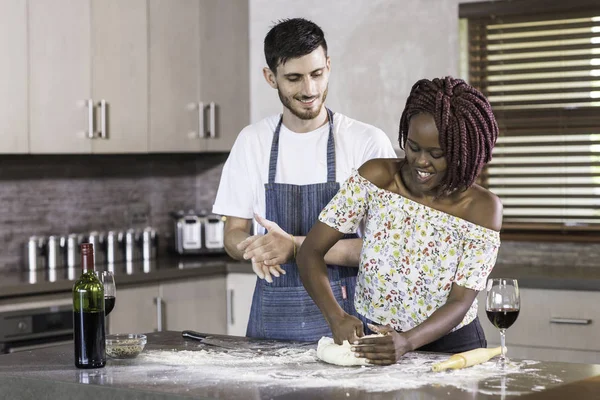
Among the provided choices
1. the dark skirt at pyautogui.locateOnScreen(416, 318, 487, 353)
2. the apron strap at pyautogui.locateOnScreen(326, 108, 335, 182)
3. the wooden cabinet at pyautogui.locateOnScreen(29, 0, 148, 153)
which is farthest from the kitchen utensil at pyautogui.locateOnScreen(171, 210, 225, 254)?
the dark skirt at pyautogui.locateOnScreen(416, 318, 487, 353)

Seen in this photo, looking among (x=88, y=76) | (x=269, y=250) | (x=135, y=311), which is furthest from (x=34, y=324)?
(x=269, y=250)

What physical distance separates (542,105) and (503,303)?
2.39 metres

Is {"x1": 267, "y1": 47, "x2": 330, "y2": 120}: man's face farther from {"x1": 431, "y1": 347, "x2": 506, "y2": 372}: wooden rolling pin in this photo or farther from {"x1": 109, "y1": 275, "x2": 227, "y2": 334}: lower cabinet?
{"x1": 109, "y1": 275, "x2": 227, "y2": 334}: lower cabinet

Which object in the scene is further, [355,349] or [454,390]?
[355,349]

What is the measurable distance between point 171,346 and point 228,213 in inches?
24.4

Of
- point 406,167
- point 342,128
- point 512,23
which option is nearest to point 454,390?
point 406,167

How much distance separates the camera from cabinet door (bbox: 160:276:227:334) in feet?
14.6

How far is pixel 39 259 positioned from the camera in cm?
449

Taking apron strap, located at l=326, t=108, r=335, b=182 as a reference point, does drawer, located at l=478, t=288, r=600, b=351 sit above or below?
below

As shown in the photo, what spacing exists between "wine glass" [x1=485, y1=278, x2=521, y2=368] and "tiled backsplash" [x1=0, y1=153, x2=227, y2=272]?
9.31 ft

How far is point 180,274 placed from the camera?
447 cm

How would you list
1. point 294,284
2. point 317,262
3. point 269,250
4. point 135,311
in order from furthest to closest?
point 135,311 → point 294,284 → point 269,250 → point 317,262

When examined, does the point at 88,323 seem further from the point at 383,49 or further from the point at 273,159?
the point at 383,49

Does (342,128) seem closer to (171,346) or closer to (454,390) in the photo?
(171,346)
